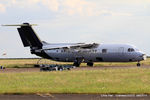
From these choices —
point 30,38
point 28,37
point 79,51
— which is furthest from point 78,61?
point 28,37

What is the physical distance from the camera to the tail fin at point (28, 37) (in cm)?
6355

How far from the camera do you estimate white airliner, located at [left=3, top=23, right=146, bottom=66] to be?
5775 centimetres

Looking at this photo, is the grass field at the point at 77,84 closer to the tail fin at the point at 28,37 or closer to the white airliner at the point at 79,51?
the white airliner at the point at 79,51

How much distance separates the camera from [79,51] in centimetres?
6159

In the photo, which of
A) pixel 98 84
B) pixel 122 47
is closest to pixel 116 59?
pixel 122 47

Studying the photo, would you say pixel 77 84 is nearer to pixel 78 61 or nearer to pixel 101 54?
pixel 101 54

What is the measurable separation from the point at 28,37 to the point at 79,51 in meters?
9.35

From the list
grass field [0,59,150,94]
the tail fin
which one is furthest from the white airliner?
grass field [0,59,150,94]

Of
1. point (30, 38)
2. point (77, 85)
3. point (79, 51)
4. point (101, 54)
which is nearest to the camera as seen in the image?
point (77, 85)

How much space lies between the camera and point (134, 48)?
57.7 meters

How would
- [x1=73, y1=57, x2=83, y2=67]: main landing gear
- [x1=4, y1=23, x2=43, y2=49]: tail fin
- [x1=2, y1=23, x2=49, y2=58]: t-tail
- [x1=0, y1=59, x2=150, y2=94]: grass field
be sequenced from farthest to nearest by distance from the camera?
1. [x1=4, y1=23, x2=43, y2=49]: tail fin
2. [x1=2, y1=23, x2=49, y2=58]: t-tail
3. [x1=73, y1=57, x2=83, y2=67]: main landing gear
4. [x1=0, y1=59, x2=150, y2=94]: grass field

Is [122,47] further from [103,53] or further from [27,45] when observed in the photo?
[27,45]

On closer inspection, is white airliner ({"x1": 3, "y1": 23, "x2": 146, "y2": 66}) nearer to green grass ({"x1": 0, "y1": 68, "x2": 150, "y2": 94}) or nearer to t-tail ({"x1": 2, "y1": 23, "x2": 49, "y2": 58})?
t-tail ({"x1": 2, "y1": 23, "x2": 49, "y2": 58})

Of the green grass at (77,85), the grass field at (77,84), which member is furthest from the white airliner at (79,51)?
the green grass at (77,85)
